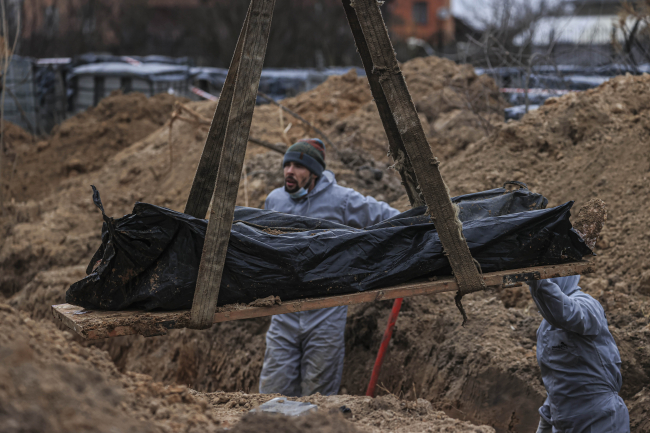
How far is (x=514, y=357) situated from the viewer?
4117 millimetres

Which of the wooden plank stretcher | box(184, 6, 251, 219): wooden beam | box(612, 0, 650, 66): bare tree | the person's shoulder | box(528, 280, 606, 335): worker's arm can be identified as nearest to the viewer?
the wooden plank stretcher

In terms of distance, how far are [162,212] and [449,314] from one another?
9.98 feet

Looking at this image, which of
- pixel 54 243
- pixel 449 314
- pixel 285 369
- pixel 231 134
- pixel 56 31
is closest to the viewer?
pixel 231 134

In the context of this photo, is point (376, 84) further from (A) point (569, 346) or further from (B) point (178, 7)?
(B) point (178, 7)

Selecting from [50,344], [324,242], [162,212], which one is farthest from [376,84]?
[50,344]

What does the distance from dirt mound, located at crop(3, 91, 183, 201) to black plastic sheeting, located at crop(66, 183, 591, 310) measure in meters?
8.81

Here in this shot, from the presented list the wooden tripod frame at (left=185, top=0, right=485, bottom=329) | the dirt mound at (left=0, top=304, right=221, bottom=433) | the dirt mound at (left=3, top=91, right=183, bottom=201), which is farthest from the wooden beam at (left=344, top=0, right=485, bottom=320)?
the dirt mound at (left=3, top=91, right=183, bottom=201)

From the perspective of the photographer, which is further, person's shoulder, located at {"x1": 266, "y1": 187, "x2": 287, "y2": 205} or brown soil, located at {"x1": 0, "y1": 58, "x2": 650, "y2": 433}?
person's shoulder, located at {"x1": 266, "y1": 187, "x2": 287, "y2": 205}

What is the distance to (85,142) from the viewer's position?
11.6 meters

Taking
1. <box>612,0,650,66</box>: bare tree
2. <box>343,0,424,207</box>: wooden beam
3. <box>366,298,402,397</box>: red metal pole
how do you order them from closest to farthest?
<box>343,0,424,207</box>: wooden beam, <box>366,298,402,397</box>: red metal pole, <box>612,0,650,66</box>: bare tree

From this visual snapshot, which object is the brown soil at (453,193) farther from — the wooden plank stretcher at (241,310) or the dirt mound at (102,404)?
the wooden plank stretcher at (241,310)

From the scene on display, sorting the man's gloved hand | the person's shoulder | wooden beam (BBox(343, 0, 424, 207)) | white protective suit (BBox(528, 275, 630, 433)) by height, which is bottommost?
the man's gloved hand

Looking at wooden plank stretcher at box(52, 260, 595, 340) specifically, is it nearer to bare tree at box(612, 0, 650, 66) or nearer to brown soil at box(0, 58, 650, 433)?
brown soil at box(0, 58, 650, 433)

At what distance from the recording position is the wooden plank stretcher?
241cm
